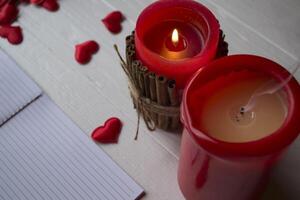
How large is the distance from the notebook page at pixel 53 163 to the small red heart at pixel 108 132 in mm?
12

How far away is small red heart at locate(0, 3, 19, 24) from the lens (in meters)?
0.72

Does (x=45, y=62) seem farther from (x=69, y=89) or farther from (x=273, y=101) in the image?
(x=273, y=101)

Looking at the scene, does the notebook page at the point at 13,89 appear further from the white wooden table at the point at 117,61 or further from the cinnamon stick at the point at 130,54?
the cinnamon stick at the point at 130,54

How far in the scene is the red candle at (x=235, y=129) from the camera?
450 mm

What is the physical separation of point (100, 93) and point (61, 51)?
0.31 ft

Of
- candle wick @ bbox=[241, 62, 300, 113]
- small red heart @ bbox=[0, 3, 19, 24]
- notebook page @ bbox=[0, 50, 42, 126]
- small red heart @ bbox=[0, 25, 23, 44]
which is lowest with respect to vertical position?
candle wick @ bbox=[241, 62, 300, 113]

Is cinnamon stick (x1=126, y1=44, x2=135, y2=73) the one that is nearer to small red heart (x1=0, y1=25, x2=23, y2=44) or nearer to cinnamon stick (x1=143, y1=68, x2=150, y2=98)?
cinnamon stick (x1=143, y1=68, x2=150, y2=98)

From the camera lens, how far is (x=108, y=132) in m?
0.63

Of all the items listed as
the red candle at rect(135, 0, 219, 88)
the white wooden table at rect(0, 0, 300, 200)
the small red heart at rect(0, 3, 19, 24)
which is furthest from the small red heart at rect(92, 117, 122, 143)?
the small red heart at rect(0, 3, 19, 24)

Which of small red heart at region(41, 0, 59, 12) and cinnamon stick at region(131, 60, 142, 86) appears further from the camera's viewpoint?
small red heart at region(41, 0, 59, 12)

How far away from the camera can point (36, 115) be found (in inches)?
25.8

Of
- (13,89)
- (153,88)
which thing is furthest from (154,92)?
(13,89)

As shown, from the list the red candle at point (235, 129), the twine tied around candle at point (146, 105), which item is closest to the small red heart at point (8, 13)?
the twine tied around candle at point (146, 105)

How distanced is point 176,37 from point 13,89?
25cm
